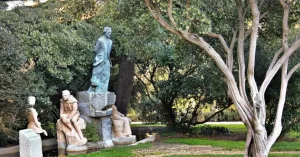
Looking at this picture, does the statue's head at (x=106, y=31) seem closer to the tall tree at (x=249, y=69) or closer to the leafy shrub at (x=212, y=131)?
the tall tree at (x=249, y=69)

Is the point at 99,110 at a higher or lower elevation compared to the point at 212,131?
higher

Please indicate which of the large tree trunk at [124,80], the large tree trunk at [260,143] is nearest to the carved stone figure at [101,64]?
the large tree trunk at [124,80]

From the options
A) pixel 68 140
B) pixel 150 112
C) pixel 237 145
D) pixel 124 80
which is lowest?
pixel 237 145

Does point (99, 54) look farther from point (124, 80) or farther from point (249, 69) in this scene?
point (249, 69)

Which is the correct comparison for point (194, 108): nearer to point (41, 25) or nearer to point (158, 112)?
point (158, 112)

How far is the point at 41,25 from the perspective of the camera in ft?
47.1

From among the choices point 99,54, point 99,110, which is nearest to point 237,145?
point 99,110

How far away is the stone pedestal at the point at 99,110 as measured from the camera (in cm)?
1318

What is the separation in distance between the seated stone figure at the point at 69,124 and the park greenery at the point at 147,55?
898 mm

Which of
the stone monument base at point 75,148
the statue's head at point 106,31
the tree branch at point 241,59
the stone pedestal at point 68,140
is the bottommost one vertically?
the stone monument base at point 75,148

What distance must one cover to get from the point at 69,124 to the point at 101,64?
2323 mm

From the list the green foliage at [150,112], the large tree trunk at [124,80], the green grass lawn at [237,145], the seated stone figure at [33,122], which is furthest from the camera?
the green foliage at [150,112]

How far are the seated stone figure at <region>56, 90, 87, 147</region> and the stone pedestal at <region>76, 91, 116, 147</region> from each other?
519mm

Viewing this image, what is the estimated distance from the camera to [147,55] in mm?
15133
